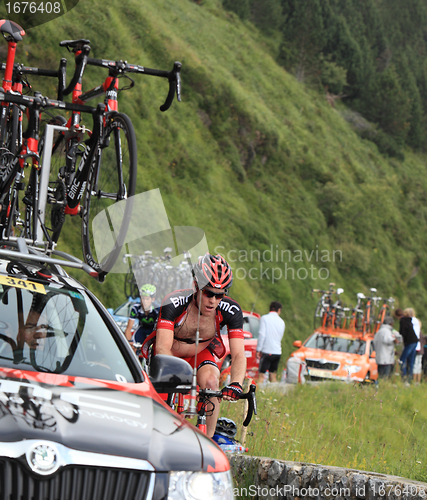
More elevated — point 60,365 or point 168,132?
point 168,132

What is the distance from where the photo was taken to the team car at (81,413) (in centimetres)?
260

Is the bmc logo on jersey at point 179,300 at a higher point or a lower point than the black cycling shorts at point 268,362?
higher

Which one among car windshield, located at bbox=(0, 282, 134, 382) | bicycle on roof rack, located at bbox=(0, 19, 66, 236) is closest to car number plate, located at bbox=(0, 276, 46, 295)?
car windshield, located at bbox=(0, 282, 134, 382)

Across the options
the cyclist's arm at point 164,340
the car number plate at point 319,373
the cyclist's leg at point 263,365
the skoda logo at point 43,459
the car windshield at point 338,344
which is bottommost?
the car number plate at point 319,373

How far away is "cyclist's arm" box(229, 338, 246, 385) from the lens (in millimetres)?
4617

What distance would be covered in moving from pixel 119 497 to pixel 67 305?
157 centimetres

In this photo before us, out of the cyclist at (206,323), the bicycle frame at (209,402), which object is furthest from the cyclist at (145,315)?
the bicycle frame at (209,402)

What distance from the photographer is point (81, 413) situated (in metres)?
2.92

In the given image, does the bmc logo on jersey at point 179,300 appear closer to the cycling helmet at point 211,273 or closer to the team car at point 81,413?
the cycling helmet at point 211,273

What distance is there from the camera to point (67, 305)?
3.96 metres

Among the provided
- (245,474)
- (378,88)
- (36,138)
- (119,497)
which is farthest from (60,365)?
(378,88)

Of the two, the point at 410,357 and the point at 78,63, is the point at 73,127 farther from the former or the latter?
the point at 410,357

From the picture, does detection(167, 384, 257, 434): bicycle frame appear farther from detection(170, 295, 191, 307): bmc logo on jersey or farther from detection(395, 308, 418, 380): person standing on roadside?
detection(395, 308, 418, 380): person standing on roadside

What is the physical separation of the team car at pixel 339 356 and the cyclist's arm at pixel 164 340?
11.4 metres
